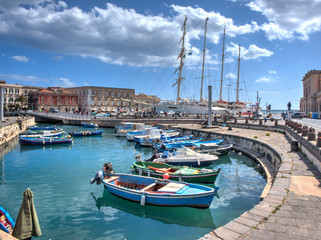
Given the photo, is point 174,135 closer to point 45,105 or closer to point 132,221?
point 132,221

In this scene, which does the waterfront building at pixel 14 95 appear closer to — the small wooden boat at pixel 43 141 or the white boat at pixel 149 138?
the small wooden boat at pixel 43 141

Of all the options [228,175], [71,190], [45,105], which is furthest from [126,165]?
[45,105]

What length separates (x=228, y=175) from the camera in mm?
17281

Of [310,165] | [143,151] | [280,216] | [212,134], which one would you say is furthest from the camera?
[212,134]

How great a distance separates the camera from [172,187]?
1134cm

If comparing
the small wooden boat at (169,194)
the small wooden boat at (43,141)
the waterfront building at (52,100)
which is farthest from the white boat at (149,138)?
the waterfront building at (52,100)

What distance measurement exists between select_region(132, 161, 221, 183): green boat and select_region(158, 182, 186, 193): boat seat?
2.36m

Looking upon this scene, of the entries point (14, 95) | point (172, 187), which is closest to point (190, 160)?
point (172, 187)

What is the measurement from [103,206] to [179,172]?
16.1 feet

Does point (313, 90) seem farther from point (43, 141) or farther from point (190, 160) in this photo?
point (43, 141)

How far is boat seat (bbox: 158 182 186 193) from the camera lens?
11.0 metres

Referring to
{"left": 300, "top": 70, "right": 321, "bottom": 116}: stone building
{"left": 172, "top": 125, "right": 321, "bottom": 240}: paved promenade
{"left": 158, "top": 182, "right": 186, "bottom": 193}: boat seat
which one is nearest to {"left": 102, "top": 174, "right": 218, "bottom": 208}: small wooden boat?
{"left": 158, "top": 182, "right": 186, "bottom": 193}: boat seat

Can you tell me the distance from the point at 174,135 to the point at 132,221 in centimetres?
2547

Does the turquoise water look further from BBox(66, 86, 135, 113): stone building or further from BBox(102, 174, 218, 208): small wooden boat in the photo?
BBox(66, 86, 135, 113): stone building
